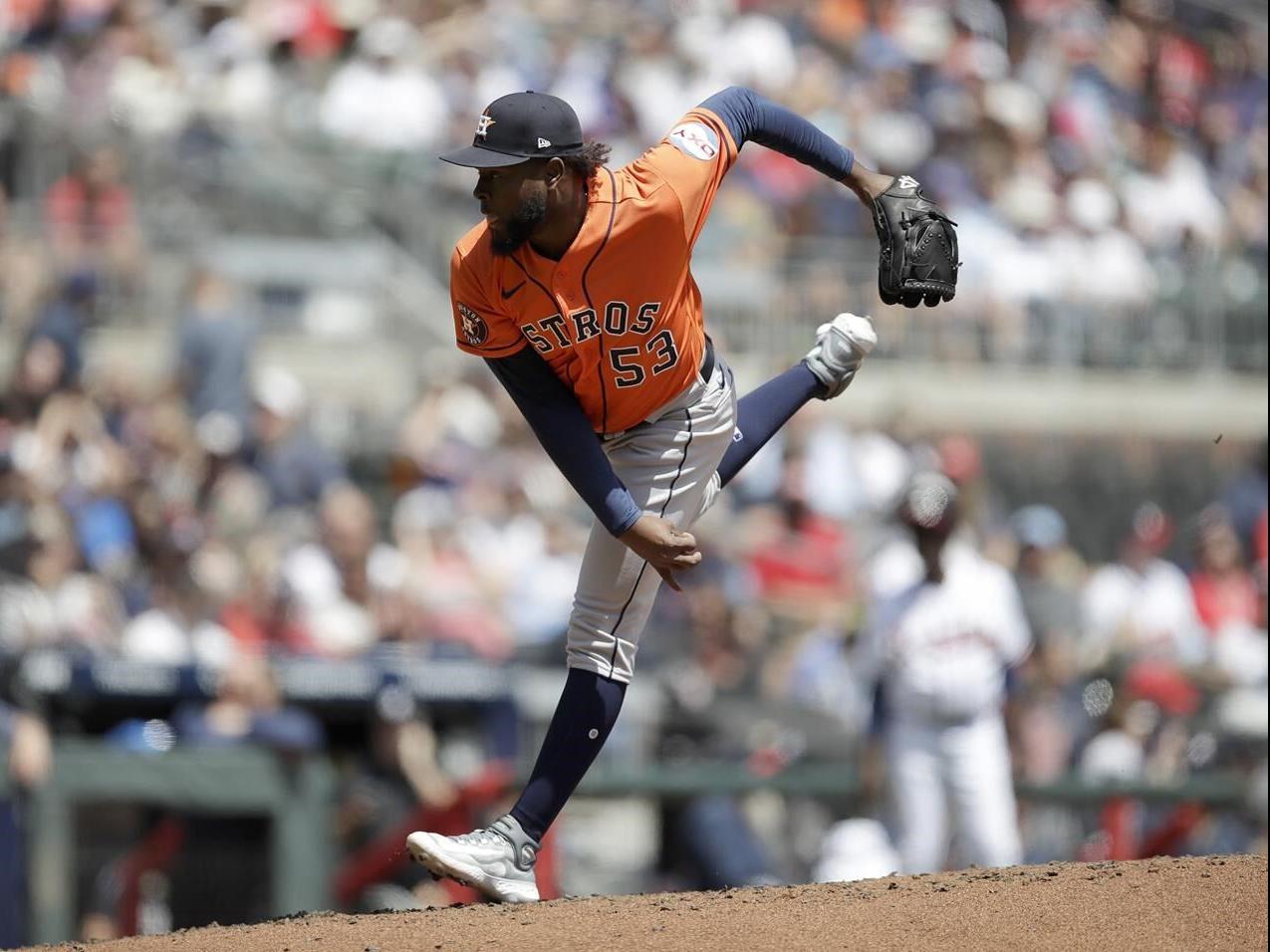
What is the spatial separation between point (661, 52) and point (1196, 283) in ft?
12.7

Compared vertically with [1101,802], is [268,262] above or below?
above

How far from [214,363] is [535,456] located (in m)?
1.68

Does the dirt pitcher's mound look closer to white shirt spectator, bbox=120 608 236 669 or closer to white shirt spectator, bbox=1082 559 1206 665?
white shirt spectator, bbox=120 608 236 669

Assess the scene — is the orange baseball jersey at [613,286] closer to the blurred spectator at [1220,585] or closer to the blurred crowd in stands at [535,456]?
the blurred crowd in stands at [535,456]

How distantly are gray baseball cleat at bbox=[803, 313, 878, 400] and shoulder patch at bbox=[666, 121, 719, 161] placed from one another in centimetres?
73

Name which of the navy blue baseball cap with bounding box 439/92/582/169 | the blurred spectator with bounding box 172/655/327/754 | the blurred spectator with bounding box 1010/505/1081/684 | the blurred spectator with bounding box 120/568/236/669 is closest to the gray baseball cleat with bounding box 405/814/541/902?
the navy blue baseball cap with bounding box 439/92/582/169

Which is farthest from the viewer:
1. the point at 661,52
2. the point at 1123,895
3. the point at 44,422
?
the point at 661,52

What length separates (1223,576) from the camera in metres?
10.3

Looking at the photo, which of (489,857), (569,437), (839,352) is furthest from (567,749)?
(839,352)

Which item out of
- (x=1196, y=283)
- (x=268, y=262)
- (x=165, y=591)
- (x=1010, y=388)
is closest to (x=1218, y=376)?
(x=1196, y=283)

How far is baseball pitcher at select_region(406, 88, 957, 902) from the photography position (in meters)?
4.38

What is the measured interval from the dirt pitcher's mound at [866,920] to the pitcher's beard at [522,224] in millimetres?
1529

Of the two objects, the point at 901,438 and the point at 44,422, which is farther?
the point at 901,438

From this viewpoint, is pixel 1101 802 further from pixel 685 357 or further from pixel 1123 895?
pixel 685 357
